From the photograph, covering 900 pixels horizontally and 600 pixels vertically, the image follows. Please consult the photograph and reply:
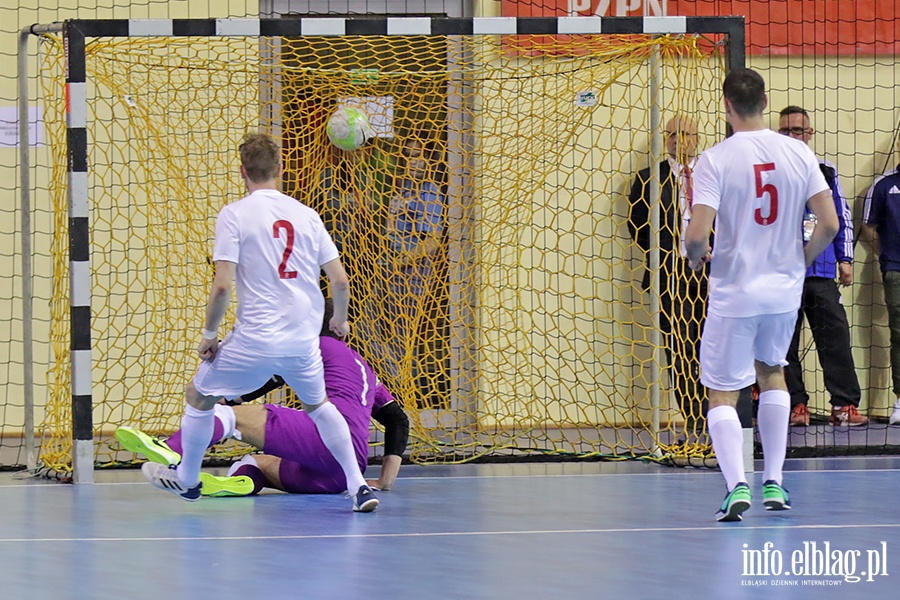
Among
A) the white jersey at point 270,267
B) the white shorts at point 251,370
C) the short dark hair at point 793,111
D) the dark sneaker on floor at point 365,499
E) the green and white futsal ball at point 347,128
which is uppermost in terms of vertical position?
the short dark hair at point 793,111

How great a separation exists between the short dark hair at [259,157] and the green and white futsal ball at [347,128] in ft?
7.69

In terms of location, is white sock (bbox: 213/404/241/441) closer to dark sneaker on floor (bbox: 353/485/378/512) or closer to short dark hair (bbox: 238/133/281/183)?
dark sneaker on floor (bbox: 353/485/378/512)

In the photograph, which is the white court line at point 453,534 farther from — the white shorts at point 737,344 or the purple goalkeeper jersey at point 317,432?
the purple goalkeeper jersey at point 317,432

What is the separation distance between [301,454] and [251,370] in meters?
0.82

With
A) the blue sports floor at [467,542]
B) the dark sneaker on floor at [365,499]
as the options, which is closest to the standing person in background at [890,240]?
the blue sports floor at [467,542]

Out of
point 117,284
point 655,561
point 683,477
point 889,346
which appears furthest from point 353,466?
point 889,346

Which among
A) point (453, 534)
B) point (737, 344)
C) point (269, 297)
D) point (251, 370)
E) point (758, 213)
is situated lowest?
point (453, 534)

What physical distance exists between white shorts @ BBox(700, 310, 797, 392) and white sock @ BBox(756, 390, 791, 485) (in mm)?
186

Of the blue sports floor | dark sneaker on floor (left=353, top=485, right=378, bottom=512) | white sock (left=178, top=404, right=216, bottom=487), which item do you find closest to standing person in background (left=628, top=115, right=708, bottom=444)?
the blue sports floor

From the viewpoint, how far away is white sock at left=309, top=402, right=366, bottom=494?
221 inches

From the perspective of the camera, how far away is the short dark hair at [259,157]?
5527mm

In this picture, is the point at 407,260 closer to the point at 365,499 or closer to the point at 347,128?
the point at 347,128

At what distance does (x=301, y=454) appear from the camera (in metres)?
6.13

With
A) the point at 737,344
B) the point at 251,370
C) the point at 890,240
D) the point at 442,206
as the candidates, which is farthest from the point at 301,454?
the point at 890,240
